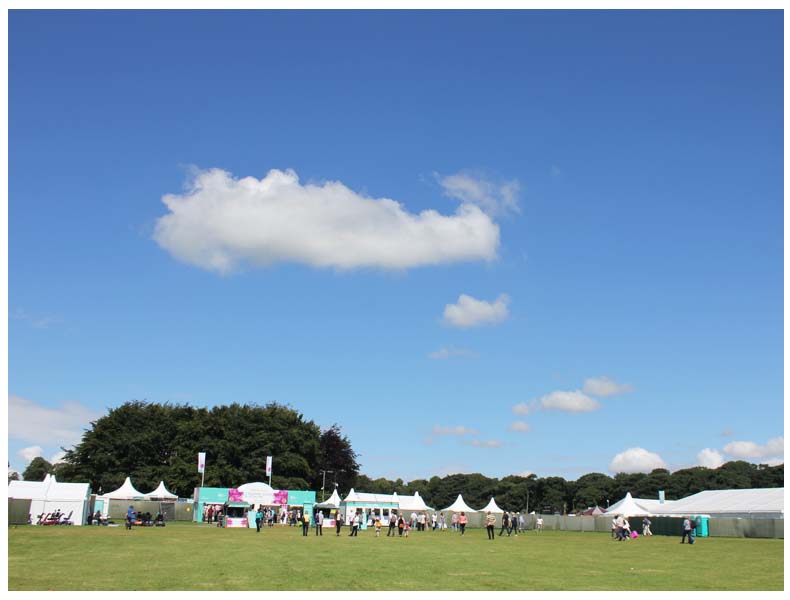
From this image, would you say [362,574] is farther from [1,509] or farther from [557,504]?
[557,504]

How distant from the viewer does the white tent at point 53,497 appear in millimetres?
50812

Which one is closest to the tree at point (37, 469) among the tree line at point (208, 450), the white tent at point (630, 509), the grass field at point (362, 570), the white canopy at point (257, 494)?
the tree line at point (208, 450)

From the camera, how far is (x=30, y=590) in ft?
43.1

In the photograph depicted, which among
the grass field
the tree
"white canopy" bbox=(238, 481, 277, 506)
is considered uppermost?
the grass field

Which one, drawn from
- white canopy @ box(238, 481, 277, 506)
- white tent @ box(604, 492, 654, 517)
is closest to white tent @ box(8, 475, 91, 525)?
white canopy @ box(238, 481, 277, 506)

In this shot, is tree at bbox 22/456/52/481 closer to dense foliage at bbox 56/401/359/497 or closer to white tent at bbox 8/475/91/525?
dense foliage at bbox 56/401/359/497

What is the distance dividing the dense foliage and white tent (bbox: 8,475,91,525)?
34.7 meters

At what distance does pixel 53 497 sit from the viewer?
51.5 meters

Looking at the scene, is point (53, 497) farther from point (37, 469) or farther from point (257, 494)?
point (37, 469)

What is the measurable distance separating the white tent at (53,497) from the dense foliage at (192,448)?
3472 centimetres

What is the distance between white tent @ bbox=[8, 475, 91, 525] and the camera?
50.8 meters

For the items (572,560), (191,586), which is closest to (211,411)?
(572,560)

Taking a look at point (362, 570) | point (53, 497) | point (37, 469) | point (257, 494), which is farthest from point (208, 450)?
point (37, 469)

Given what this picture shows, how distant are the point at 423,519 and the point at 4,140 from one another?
2121 inches
